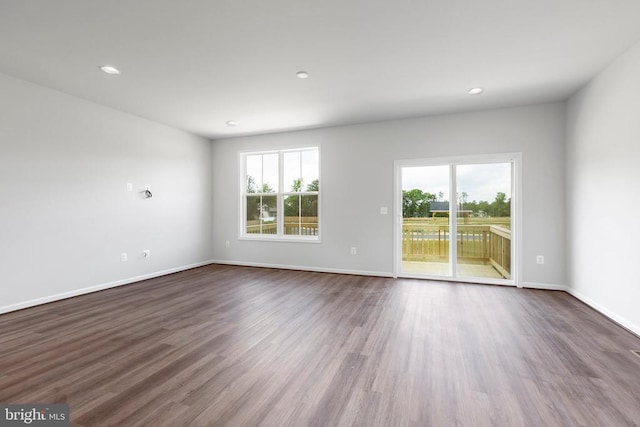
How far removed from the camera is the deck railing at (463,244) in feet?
14.6

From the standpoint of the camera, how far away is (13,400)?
1.69 m

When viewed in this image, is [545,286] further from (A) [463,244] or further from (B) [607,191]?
(B) [607,191]

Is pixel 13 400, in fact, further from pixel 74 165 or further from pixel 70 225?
pixel 74 165

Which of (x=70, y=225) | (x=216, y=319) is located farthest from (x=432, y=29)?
(x=70, y=225)

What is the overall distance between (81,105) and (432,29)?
14.4 feet

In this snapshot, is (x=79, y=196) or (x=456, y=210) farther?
(x=456, y=210)

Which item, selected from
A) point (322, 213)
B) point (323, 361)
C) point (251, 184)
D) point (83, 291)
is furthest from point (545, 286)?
point (83, 291)

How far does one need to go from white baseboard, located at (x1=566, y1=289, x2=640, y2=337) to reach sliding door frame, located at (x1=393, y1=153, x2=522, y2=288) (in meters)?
0.70

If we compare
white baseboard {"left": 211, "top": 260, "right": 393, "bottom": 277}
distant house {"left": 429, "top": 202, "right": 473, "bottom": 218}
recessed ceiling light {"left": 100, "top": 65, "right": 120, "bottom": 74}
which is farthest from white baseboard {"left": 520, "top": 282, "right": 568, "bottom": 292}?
recessed ceiling light {"left": 100, "top": 65, "right": 120, "bottom": 74}

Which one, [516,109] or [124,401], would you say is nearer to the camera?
[124,401]

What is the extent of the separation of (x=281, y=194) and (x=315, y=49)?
3363mm

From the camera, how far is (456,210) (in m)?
4.61

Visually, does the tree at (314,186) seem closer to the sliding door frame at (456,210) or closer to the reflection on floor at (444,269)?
the sliding door frame at (456,210)

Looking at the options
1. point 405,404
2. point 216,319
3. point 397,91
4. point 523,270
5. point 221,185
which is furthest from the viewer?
point 221,185
